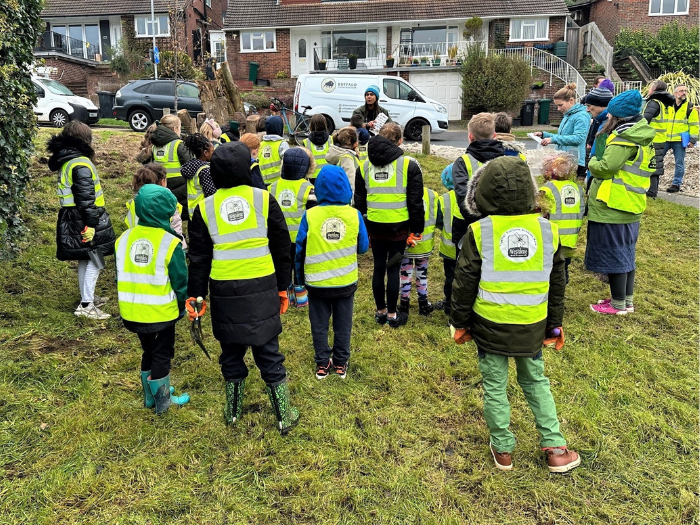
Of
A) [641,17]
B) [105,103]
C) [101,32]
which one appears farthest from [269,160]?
[101,32]

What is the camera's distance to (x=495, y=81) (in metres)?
22.3

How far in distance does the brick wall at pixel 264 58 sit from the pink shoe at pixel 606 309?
26147 mm

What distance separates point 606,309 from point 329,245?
316 cm

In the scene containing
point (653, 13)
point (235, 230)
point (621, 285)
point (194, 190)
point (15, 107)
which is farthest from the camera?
point (653, 13)

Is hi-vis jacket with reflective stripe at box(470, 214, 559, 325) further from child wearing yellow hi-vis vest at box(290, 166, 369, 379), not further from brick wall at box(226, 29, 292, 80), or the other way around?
brick wall at box(226, 29, 292, 80)

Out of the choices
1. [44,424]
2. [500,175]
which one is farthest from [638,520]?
[44,424]

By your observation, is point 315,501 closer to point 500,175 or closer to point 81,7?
point 500,175

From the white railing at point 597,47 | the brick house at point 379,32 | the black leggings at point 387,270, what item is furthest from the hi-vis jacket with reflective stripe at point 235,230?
the white railing at point 597,47

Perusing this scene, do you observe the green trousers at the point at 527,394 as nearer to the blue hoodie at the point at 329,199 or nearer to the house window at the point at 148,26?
the blue hoodie at the point at 329,199

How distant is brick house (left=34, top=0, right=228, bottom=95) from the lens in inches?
1094

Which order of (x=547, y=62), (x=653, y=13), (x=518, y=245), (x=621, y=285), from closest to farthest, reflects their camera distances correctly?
(x=518, y=245) → (x=621, y=285) → (x=547, y=62) → (x=653, y=13)

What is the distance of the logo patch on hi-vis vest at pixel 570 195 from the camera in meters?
4.83

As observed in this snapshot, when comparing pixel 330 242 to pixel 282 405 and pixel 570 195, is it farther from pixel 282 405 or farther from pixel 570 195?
pixel 570 195

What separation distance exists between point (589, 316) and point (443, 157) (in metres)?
8.06
